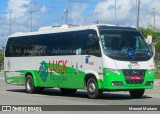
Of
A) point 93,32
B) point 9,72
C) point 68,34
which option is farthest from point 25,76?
point 93,32

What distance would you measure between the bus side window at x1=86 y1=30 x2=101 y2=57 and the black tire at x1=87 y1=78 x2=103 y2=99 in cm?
113

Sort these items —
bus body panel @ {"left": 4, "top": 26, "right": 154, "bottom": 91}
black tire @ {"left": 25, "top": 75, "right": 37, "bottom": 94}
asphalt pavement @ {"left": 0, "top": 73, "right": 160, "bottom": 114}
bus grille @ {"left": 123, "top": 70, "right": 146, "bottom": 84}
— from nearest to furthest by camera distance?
asphalt pavement @ {"left": 0, "top": 73, "right": 160, "bottom": 114}
bus body panel @ {"left": 4, "top": 26, "right": 154, "bottom": 91}
bus grille @ {"left": 123, "top": 70, "right": 146, "bottom": 84}
black tire @ {"left": 25, "top": 75, "right": 37, "bottom": 94}

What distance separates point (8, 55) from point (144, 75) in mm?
9296

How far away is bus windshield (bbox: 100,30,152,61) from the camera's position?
19.3 metres

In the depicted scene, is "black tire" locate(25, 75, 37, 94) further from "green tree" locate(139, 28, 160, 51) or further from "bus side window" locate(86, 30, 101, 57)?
"green tree" locate(139, 28, 160, 51)

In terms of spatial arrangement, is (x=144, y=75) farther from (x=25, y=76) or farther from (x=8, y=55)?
(x=8, y=55)

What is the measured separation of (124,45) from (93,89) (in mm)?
2249

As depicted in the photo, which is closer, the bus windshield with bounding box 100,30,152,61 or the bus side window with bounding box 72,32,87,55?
the bus windshield with bounding box 100,30,152,61

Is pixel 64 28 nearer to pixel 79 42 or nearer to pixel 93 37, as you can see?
pixel 79 42

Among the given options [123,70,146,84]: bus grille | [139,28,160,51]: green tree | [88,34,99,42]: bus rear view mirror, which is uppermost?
[139,28,160,51]: green tree

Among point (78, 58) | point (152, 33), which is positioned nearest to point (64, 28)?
point (78, 58)

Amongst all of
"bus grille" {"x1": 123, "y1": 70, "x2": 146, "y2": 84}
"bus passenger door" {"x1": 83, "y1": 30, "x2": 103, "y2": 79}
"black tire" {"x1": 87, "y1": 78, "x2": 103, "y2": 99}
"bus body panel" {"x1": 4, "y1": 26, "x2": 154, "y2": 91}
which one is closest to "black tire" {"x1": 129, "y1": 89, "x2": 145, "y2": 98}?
"bus body panel" {"x1": 4, "y1": 26, "x2": 154, "y2": 91}

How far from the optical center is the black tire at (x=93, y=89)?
19.4 metres

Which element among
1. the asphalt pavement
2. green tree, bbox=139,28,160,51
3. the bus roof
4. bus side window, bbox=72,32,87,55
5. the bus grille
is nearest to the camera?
the asphalt pavement
